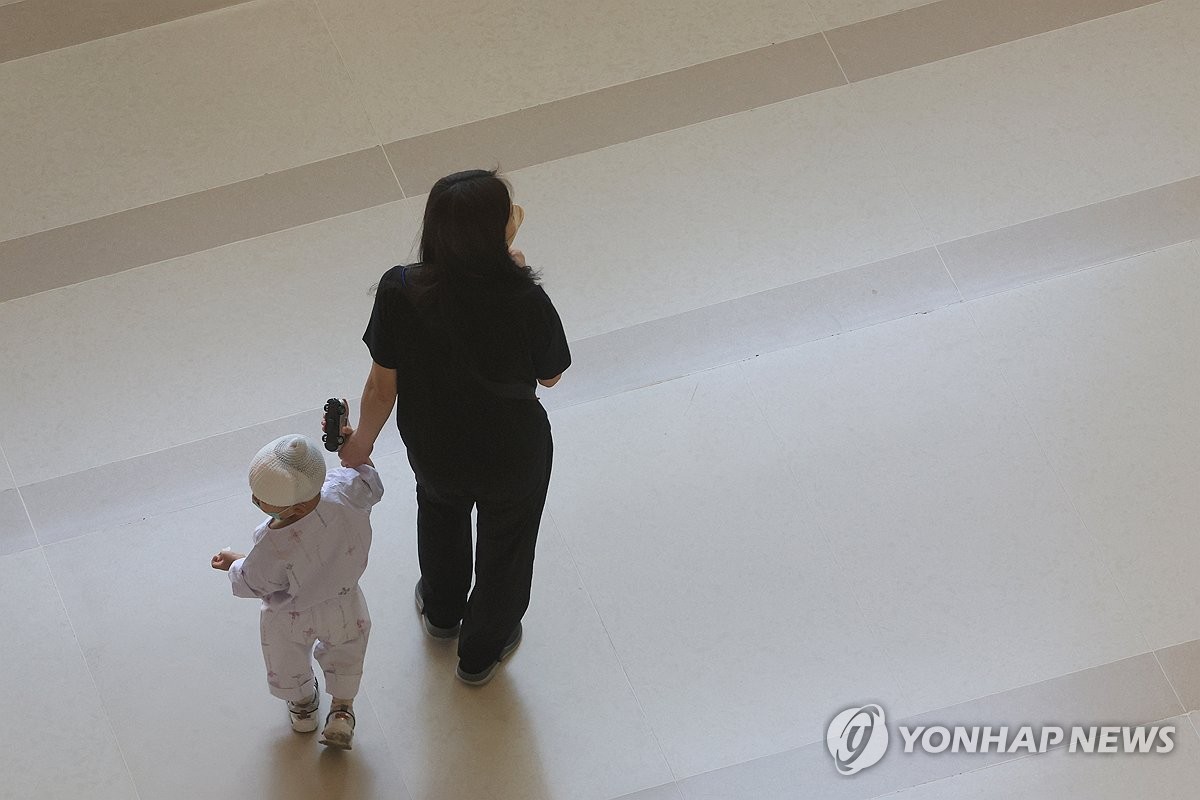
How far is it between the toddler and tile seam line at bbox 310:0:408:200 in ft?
5.06

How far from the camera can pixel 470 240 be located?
77.2 inches

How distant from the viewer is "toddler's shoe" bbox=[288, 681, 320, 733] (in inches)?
111

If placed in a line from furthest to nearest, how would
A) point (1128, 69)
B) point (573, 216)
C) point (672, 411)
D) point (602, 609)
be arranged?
point (1128, 69), point (573, 216), point (672, 411), point (602, 609)

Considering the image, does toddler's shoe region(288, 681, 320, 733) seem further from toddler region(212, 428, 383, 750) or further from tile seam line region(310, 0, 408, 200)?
tile seam line region(310, 0, 408, 200)

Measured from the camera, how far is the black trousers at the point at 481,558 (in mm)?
2475

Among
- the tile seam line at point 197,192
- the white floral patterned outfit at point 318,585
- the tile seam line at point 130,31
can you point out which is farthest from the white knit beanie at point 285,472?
the tile seam line at point 130,31

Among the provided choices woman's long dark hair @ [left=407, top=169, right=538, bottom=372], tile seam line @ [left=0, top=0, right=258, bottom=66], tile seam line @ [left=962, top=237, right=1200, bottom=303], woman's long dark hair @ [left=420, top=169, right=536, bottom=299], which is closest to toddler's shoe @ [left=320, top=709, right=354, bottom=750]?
woman's long dark hair @ [left=407, top=169, right=538, bottom=372]

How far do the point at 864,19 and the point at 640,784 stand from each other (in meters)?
2.70

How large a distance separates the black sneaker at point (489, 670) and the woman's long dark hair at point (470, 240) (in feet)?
3.88

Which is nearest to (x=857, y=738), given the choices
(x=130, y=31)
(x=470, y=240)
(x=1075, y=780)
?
(x=1075, y=780)

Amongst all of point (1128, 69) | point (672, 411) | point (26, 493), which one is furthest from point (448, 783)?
point (1128, 69)

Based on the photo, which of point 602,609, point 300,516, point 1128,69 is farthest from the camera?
A: point 1128,69

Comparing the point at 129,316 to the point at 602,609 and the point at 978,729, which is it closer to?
the point at 602,609

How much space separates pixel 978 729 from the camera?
115 inches
